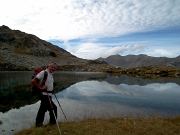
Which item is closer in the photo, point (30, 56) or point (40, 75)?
point (40, 75)

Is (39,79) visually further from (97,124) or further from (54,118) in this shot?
(97,124)

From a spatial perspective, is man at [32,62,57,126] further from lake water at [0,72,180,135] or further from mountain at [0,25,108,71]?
mountain at [0,25,108,71]

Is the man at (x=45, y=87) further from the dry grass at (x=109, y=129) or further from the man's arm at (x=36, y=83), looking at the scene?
the dry grass at (x=109, y=129)

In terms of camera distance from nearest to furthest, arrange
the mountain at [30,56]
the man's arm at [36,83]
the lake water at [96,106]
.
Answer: the man's arm at [36,83] < the lake water at [96,106] < the mountain at [30,56]

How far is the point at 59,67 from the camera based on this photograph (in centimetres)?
12194

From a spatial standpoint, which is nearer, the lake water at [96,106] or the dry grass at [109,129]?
the dry grass at [109,129]

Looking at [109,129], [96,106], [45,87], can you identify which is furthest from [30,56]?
[109,129]

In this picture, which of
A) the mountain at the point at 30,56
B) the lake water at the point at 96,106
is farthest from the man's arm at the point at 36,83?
the mountain at the point at 30,56

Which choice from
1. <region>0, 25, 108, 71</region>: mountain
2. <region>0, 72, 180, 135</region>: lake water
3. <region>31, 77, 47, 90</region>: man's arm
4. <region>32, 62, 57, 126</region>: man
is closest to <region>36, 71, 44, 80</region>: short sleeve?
<region>32, 62, 57, 126</region>: man

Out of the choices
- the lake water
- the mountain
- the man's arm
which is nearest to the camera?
the man's arm

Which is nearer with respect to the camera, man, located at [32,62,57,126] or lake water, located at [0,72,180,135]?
man, located at [32,62,57,126]

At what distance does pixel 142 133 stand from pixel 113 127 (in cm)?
184

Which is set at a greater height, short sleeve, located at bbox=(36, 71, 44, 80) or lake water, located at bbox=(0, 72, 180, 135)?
short sleeve, located at bbox=(36, 71, 44, 80)

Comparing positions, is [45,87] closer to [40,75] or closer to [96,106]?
[40,75]
